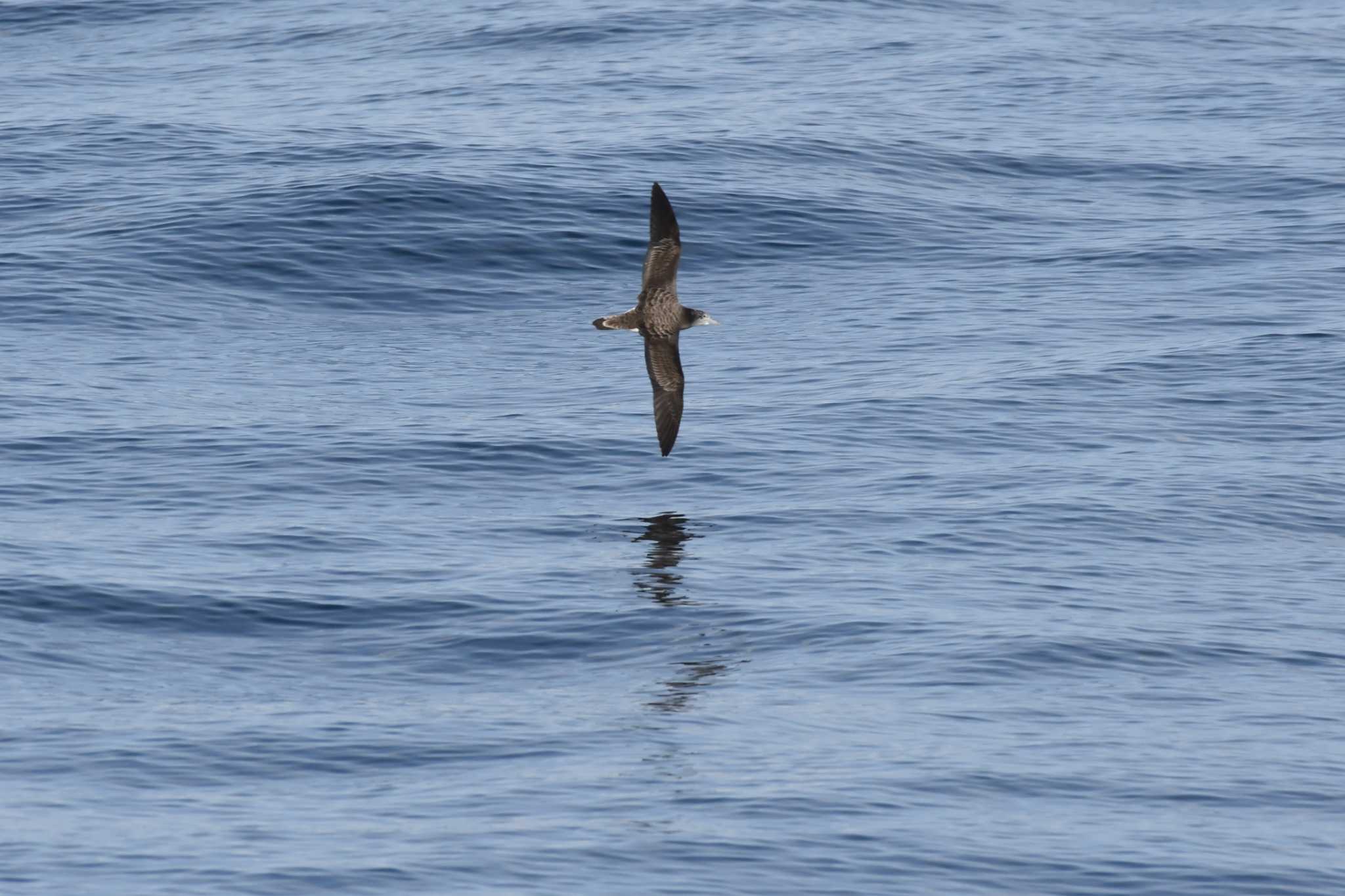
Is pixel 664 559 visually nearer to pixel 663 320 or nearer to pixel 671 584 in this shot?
pixel 671 584

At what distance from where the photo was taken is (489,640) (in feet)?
76.8

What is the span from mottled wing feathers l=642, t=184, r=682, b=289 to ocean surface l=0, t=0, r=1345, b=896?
3.57 meters

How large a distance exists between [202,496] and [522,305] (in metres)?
11.4

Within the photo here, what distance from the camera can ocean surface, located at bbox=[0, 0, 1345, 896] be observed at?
63.0 ft

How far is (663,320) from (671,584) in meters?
3.07

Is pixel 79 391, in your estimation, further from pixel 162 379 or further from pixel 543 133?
pixel 543 133

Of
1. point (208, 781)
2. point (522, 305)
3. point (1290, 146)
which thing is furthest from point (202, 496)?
point (1290, 146)

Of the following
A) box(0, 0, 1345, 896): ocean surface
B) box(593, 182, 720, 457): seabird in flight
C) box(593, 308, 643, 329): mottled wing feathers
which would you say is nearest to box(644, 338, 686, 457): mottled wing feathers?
box(593, 182, 720, 457): seabird in flight

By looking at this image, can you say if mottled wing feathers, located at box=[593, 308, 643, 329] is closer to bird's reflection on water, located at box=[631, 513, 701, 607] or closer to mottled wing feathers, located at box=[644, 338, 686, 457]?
mottled wing feathers, located at box=[644, 338, 686, 457]

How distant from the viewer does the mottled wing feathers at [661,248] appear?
23531mm

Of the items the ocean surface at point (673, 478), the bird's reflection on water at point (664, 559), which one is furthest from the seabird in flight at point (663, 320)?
the ocean surface at point (673, 478)

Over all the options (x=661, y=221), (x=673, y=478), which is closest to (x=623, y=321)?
(x=661, y=221)

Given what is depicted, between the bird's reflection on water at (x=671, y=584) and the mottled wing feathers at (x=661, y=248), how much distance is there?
3.48m

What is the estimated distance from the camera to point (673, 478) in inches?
1142
